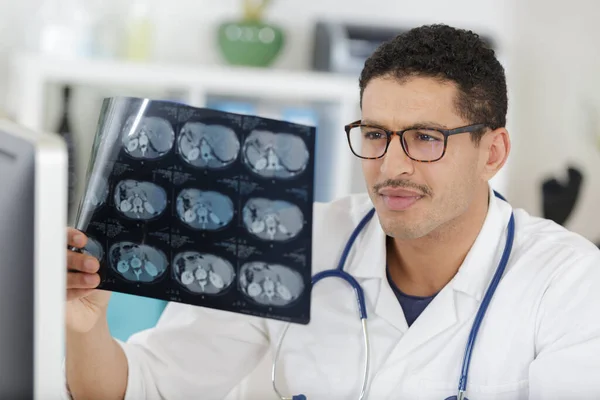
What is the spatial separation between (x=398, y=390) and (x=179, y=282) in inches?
16.5

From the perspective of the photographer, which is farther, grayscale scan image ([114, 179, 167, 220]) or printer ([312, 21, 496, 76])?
printer ([312, 21, 496, 76])

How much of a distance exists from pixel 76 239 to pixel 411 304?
61cm

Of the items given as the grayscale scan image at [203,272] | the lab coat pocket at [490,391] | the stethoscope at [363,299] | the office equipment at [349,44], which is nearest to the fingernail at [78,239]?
the grayscale scan image at [203,272]

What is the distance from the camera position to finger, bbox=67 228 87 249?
1289 mm

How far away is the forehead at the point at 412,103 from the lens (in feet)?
4.62

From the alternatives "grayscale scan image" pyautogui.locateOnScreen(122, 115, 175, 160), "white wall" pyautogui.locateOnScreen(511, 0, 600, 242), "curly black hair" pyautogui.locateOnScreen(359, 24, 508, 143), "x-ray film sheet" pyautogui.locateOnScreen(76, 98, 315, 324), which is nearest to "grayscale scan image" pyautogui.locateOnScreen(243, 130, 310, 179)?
"x-ray film sheet" pyautogui.locateOnScreen(76, 98, 315, 324)

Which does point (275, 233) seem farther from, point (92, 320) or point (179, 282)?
point (92, 320)

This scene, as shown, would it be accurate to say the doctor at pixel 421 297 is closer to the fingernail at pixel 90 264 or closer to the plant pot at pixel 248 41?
the fingernail at pixel 90 264

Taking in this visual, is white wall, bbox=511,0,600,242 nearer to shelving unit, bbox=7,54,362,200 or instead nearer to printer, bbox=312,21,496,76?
printer, bbox=312,21,496,76

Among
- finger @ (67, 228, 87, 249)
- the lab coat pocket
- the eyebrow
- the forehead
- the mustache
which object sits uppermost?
the forehead

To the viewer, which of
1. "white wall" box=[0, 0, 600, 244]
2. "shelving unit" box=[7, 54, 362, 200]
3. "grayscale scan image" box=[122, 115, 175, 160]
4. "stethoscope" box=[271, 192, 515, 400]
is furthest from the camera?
"white wall" box=[0, 0, 600, 244]

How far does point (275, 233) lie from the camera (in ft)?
4.31

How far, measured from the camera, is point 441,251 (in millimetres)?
1562

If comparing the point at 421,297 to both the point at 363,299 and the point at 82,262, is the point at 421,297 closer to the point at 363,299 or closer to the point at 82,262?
the point at 363,299
